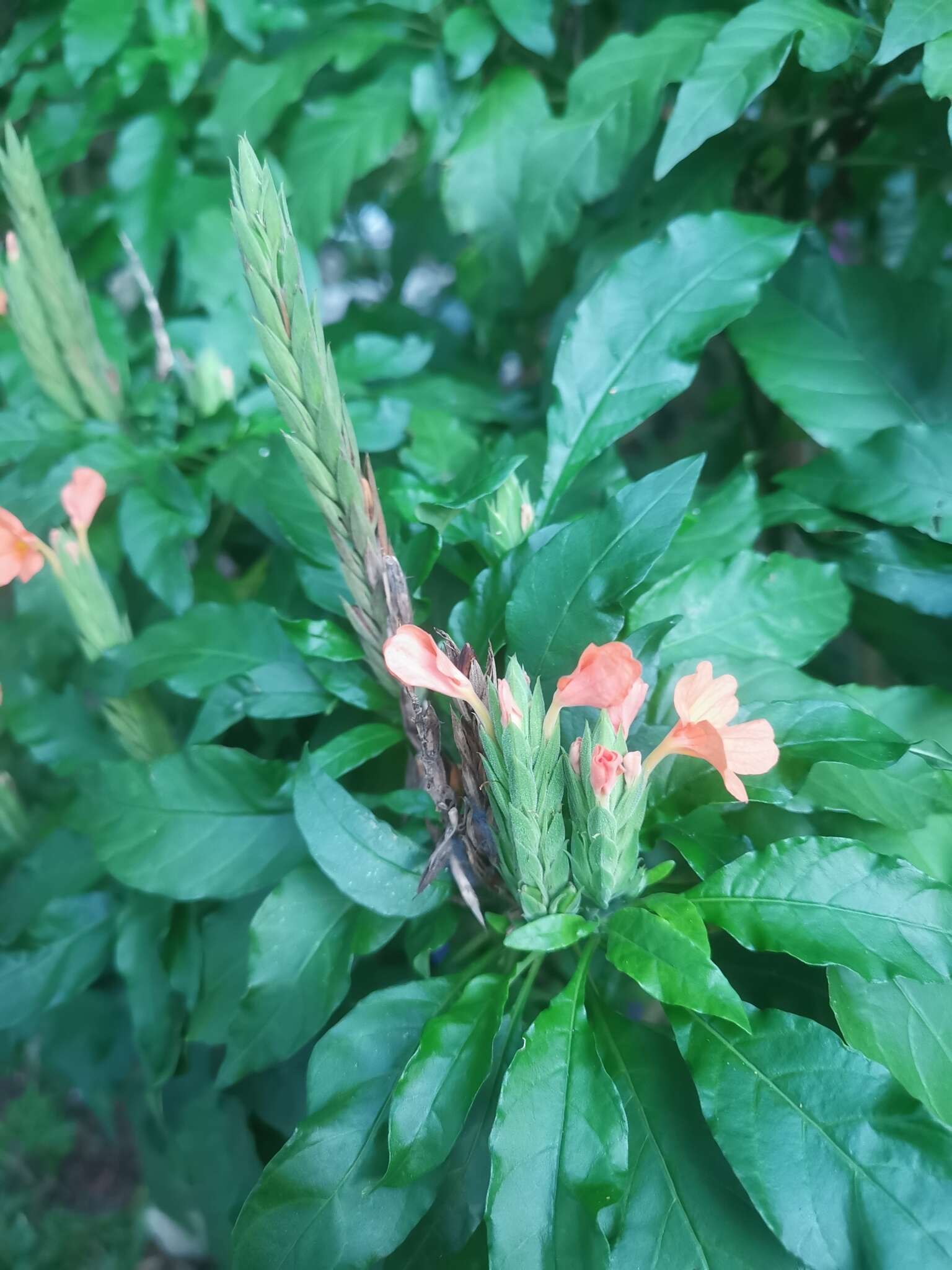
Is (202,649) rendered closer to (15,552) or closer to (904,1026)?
(15,552)

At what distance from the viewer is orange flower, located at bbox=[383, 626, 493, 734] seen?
37 centimetres

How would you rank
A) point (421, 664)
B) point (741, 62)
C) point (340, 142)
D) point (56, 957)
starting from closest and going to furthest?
1. point (421, 664)
2. point (741, 62)
3. point (56, 957)
4. point (340, 142)

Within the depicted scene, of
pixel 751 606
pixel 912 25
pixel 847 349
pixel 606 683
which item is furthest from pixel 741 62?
pixel 606 683

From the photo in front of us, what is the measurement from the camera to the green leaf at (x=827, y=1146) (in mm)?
389

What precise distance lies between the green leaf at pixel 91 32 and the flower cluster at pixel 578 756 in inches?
30.1

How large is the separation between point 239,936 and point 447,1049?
233 millimetres

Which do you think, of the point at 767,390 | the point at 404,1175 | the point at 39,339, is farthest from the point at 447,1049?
the point at 39,339

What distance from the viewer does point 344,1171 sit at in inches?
17.8

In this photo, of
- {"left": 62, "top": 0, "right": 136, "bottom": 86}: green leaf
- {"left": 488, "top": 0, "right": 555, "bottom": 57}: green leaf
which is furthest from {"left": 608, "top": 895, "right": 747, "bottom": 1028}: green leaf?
{"left": 62, "top": 0, "right": 136, "bottom": 86}: green leaf

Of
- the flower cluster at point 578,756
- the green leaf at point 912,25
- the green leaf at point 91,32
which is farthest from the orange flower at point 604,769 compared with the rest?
the green leaf at point 91,32

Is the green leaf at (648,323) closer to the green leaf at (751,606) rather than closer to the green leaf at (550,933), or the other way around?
the green leaf at (751,606)

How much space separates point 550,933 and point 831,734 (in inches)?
7.7

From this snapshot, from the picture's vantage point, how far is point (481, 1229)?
0.51 m

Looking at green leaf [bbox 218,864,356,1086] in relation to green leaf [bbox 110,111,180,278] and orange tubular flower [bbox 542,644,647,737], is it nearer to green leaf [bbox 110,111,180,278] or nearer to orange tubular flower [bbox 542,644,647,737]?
orange tubular flower [bbox 542,644,647,737]
